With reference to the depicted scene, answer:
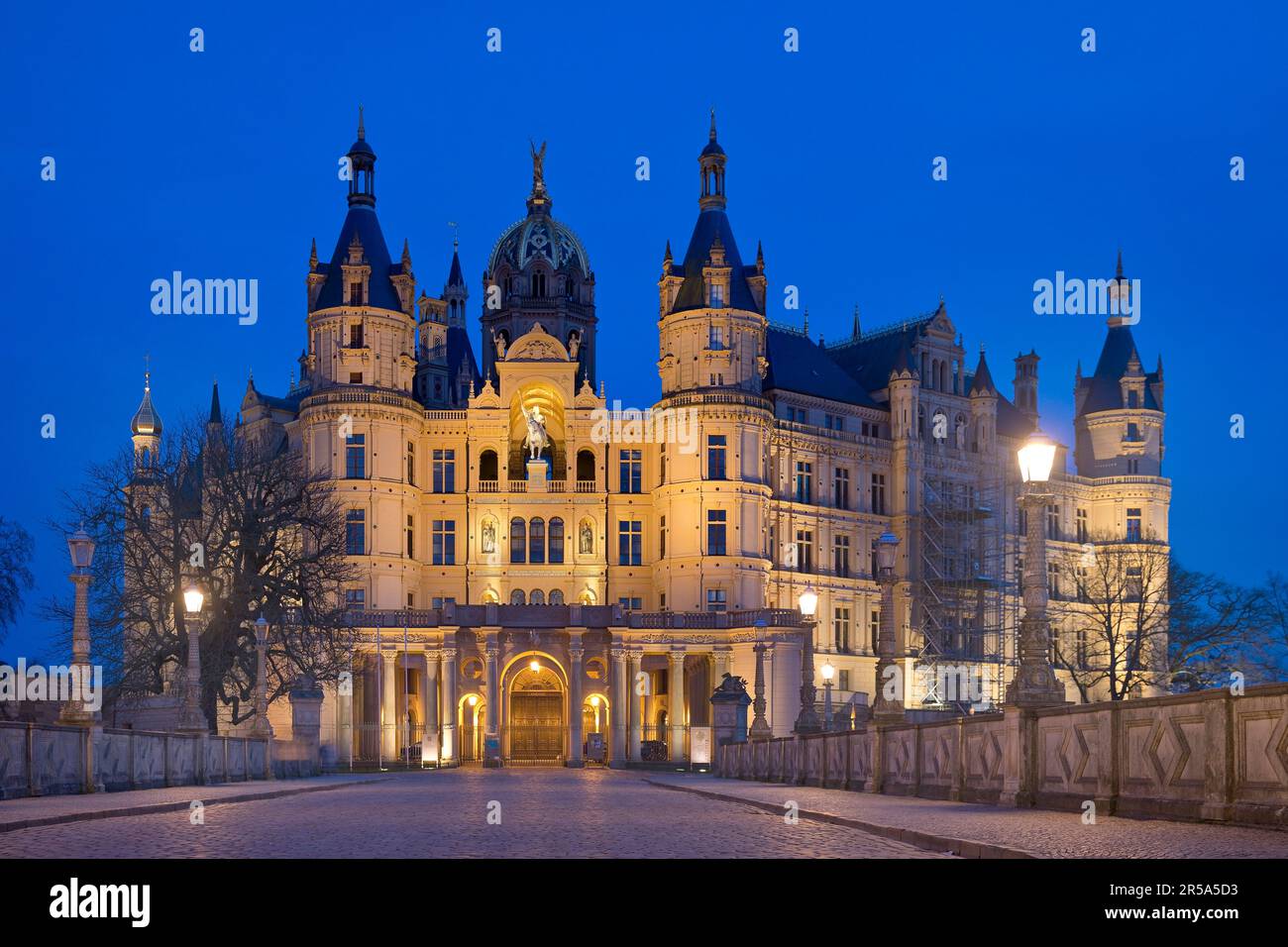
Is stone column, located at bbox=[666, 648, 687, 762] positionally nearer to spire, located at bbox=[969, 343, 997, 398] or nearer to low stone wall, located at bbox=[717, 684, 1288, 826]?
spire, located at bbox=[969, 343, 997, 398]

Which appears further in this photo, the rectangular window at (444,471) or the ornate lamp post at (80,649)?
the rectangular window at (444,471)

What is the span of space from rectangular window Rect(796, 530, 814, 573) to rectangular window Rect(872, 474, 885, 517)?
5.11m

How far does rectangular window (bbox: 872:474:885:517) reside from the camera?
89.1 m

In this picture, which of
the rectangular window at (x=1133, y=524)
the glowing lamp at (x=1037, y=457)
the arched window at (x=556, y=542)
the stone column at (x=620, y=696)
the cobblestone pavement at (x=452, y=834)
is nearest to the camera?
the cobblestone pavement at (x=452, y=834)

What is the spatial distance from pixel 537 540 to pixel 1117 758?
6572 centimetres

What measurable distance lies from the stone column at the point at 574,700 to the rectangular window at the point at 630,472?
11.3 meters

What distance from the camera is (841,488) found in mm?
87688

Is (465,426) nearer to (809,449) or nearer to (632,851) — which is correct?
(809,449)

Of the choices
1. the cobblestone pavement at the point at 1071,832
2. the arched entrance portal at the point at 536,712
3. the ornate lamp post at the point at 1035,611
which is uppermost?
the ornate lamp post at the point at 1035,611

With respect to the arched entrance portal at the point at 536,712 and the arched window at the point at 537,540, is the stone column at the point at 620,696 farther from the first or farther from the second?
the arched window at the point at 537,540

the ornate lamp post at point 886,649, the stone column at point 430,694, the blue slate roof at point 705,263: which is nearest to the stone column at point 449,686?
the stone column at point 430,694

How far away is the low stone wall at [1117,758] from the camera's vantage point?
14078 mm
